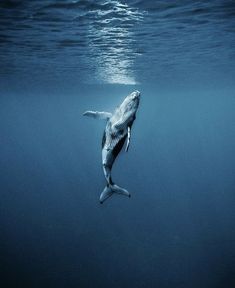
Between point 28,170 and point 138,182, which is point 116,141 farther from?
point 28,170

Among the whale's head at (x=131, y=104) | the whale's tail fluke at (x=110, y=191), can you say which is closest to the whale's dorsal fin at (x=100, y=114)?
the whale's head at (x=131, y=104)

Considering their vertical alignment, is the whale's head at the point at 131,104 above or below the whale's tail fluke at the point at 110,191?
above

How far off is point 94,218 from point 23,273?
863cm

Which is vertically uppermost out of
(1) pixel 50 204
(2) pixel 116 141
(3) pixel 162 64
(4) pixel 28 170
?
(2) pixel 116 141

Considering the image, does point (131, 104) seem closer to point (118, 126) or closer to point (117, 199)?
point (118, 126)

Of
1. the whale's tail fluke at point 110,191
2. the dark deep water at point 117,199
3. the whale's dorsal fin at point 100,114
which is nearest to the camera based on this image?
the whale's dorsal fin at point 100,114

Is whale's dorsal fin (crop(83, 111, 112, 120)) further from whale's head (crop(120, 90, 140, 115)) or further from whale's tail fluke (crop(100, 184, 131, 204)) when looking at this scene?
whale's tail fluke (crop(100, 184, 131, 204))

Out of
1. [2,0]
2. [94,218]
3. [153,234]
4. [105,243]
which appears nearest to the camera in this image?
[2,0]

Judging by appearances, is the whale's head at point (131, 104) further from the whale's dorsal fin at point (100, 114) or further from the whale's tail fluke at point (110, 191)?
the whale's tail fluke at point (110, 191)

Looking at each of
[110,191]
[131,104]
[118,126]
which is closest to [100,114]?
[118,126]

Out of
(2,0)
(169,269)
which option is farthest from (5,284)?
(2,0)

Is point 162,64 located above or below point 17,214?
above

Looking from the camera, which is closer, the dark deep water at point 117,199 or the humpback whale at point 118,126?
the humpback whale at point 118,126

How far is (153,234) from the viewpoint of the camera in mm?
22391
